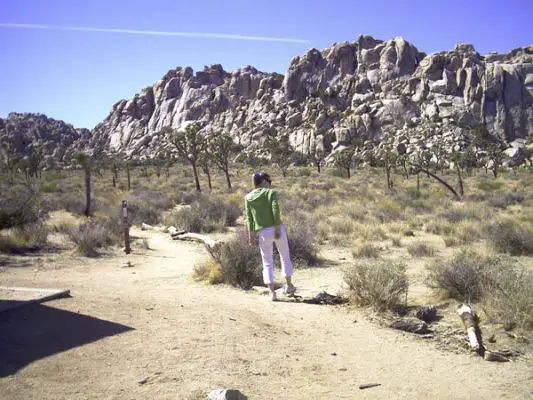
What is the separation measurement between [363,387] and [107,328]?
3.06 m

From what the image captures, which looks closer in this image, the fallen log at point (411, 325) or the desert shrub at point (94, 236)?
the fallen log at point (411, 325)

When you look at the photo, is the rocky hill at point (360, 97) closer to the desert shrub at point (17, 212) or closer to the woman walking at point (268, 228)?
the desert shrub at point (17, 212)

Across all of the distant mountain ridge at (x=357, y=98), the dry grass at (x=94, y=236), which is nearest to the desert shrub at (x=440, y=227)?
the dry grass at (x=94, y=236)

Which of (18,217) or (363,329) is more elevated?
(18,217)

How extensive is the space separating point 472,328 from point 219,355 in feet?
10.1

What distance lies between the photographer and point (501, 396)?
409 cm

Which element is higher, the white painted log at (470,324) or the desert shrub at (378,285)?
the desert shrub at (378,285)

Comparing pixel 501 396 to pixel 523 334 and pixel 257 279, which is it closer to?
pixel 523 334

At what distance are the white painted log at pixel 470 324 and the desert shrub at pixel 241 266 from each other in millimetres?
3715

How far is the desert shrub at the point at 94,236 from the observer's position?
1173cm

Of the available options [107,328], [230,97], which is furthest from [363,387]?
[230,97]

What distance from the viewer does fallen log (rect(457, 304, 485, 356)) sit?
5.08 m

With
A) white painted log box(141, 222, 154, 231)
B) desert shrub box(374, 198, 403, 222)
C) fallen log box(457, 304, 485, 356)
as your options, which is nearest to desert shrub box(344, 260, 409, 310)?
fallen log box(457, 304, 485, 356)

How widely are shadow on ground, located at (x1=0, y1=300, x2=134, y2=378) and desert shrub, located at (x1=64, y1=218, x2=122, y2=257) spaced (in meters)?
5.74
